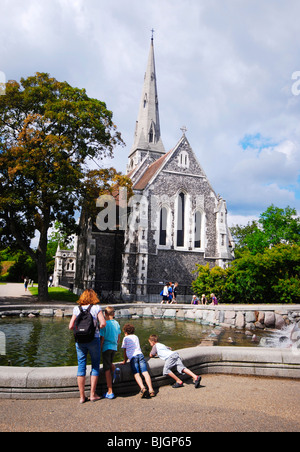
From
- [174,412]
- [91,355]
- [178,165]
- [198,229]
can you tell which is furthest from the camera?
[198,229]

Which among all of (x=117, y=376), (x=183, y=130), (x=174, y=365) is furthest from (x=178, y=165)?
(x=117, y=376)

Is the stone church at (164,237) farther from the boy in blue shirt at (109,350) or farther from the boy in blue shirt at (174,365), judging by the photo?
the boy in blue shirt at (109,350)

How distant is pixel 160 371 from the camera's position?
5133mm

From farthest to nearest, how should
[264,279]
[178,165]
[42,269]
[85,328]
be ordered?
1. [178,165]
2. [42,269]
3. [264,279]
4. [85,328]

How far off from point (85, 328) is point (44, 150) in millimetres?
15182

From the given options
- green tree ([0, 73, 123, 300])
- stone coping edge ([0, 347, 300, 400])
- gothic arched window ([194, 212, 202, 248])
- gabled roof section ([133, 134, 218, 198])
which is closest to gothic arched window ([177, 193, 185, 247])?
gothic arched window ([194, 212, 202, 248])

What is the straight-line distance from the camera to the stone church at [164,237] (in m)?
24.3

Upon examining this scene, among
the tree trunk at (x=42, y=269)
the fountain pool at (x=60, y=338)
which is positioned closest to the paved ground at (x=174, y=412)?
the fountain pool at (x=60, y=338)

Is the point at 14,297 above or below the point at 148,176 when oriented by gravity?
below

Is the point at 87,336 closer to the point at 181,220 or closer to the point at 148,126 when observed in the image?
the point at 181,220

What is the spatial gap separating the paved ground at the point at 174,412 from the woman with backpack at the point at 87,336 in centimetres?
26

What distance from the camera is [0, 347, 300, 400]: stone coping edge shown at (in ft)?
14.6
